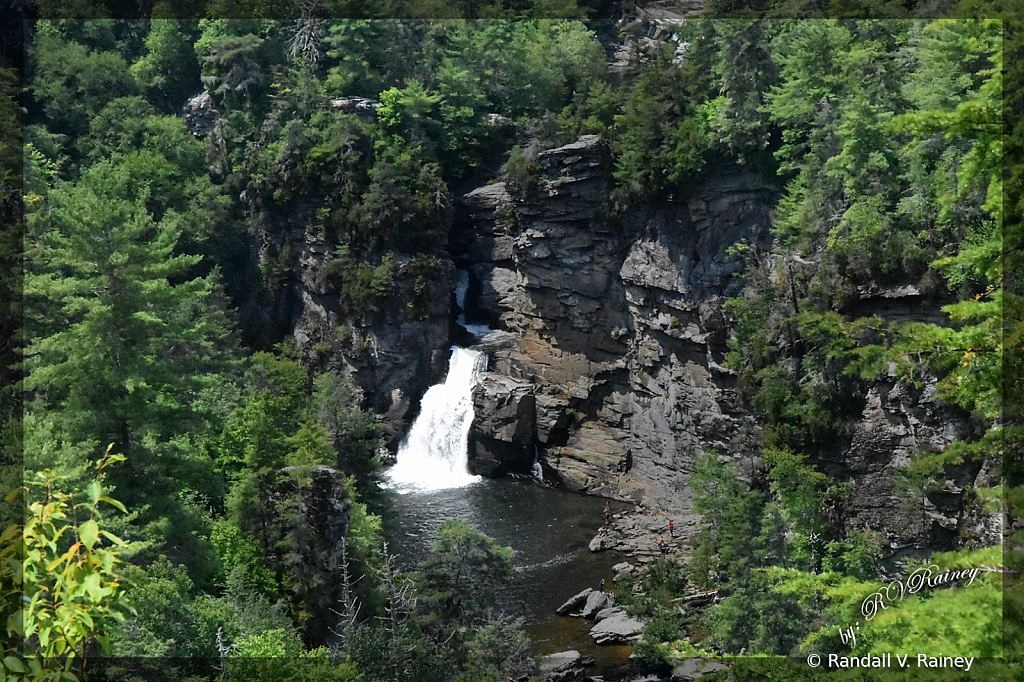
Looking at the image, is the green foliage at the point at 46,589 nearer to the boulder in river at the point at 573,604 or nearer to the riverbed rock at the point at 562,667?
the riverbed rock at the point at 562,667

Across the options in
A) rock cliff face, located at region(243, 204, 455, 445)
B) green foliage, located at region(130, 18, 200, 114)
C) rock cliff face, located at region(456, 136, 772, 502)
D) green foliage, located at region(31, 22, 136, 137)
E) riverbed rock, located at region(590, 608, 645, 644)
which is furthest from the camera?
green foliage, located at region(130, 18, 200, 114)

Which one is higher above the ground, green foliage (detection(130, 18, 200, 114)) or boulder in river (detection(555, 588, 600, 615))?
green foliage (detection(130, 18, 200, 114))

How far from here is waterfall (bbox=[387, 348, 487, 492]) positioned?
125 feet

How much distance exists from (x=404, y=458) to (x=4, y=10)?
33951mm

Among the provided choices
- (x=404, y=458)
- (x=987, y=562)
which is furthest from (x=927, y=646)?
(x=404, y=458)

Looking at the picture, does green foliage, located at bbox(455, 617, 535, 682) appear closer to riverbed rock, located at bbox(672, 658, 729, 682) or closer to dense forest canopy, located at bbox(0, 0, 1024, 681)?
dense forest canopy, located at bbox(0, 0, 1024, 681)

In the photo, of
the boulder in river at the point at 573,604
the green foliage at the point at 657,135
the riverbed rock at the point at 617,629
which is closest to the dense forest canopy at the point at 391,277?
the green foliage at the point at 657,135

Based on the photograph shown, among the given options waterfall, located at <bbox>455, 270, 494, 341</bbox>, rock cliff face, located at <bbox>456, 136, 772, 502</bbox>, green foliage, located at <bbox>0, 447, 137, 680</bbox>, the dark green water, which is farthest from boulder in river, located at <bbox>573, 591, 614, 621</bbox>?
green foliage, located at <bbox>0, 447, 137, 680</bbox>

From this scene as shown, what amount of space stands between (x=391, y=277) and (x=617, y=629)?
2176cm

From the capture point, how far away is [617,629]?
24453 millimetres

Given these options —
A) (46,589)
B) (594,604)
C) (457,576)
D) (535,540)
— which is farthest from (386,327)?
(46,589)

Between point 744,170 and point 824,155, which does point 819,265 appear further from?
point 744,170

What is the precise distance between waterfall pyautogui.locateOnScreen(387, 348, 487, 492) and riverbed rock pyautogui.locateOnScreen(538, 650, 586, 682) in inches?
574

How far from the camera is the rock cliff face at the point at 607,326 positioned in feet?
107
